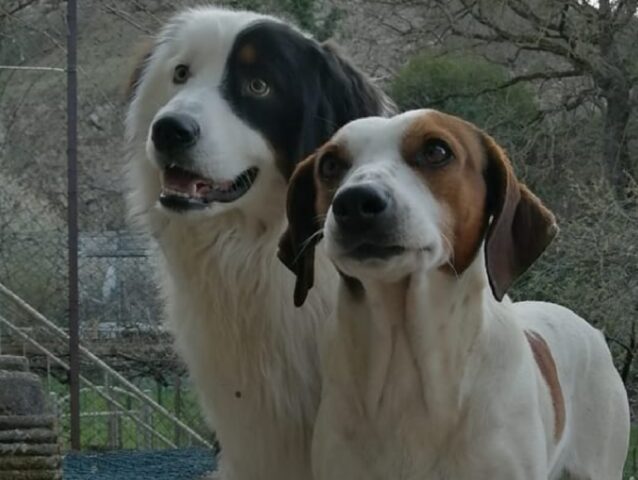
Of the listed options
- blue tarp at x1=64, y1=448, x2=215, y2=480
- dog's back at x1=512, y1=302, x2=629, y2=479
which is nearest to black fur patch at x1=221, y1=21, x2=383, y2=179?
dog's back at x1=512, y1=302, x2=629, y2=479

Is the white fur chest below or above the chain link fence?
above

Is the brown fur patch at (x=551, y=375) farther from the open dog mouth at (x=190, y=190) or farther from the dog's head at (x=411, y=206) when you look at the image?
the open dog mouth at (x=190, y=190)

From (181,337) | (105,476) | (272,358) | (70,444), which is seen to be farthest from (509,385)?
(70,444)

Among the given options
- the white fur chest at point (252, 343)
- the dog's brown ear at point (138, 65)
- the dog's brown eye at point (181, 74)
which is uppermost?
the dog's brown eye at point (181, 74)

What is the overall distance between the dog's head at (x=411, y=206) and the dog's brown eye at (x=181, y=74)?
0.36 metres

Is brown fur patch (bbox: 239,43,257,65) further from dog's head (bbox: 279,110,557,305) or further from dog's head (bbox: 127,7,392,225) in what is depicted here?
dog's head (bbox: 279,110,557,305)

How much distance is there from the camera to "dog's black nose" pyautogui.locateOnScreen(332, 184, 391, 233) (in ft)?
7.38

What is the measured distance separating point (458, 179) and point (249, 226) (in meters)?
0.57

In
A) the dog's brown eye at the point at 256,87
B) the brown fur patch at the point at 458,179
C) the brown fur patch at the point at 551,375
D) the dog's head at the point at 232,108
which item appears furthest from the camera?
the brown fur patch at the point at 551,375

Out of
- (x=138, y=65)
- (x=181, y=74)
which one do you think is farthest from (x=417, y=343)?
(x=138, y=65)

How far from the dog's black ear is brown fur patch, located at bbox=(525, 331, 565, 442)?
2.10 ft

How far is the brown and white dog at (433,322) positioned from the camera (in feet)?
8.05

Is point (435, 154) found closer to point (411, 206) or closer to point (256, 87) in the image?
point (411, 206)

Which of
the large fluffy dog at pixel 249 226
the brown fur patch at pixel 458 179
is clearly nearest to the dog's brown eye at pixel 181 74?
the large fluffy dog at pixel 249 226
